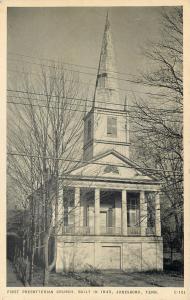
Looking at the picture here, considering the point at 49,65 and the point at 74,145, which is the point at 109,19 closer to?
A: the point at 49,65

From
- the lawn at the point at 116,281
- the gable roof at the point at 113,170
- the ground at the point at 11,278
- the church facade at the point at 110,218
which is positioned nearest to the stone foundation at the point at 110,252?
the church facade at the point at 110,218

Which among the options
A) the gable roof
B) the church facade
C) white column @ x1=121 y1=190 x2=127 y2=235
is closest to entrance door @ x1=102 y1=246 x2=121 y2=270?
the church facade

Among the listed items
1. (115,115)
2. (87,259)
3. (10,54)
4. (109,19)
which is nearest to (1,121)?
(10,54)

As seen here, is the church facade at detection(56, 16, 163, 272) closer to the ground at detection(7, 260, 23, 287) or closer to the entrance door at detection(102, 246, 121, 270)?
the entrance door at detection(102, 246, 121, 270)

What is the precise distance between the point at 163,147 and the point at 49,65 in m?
2.88

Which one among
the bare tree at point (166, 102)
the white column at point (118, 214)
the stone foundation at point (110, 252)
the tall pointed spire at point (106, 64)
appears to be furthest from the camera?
the white column at point (118, 214)

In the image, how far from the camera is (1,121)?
24.1 ft

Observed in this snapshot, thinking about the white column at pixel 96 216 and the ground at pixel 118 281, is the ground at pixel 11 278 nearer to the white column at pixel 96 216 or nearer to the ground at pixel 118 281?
the ground at pixel 118 281

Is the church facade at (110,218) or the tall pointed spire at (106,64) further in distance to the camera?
the church facade at (110,218)

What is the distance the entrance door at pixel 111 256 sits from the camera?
49.1ft

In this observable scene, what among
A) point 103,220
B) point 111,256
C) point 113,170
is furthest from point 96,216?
point 113,170

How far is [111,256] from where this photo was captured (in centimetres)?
1536

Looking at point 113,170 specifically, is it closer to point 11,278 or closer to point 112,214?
point 112,214

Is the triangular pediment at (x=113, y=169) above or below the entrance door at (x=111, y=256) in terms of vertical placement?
above
